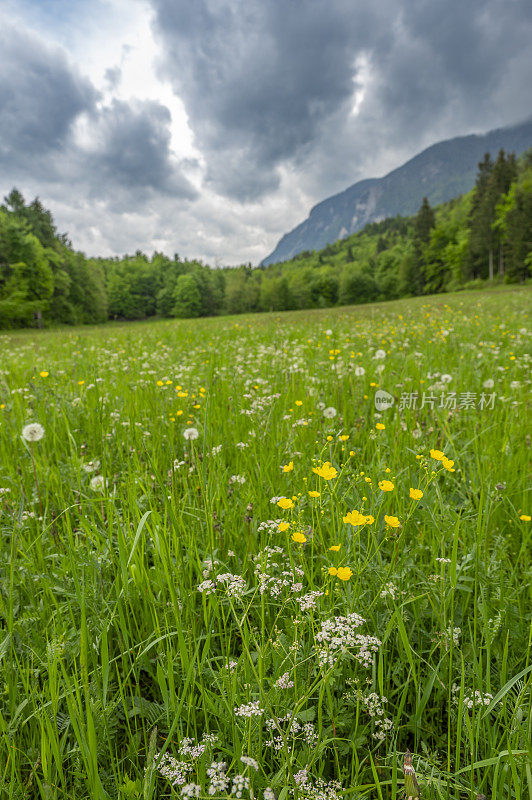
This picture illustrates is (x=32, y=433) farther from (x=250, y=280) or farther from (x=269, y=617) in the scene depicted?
(x=250, y=280)

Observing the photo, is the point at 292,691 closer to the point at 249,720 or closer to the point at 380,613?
the point at 249,720

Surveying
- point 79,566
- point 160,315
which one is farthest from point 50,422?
point 160,315

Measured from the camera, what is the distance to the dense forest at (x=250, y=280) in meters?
39.2

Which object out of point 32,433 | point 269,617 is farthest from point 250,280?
point 269,617

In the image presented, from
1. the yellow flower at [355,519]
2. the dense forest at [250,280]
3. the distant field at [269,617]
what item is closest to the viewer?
the distant field at [269,617]

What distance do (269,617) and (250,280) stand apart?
Answer: 90.7 m

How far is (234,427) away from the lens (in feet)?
9.57

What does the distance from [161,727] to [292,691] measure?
393 millimetres

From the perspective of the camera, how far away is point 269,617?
1388mm

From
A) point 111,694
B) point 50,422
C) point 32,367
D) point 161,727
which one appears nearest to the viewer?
point 161,727

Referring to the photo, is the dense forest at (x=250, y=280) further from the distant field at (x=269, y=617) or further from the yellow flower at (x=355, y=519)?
the yellow flower at (x=355, y=519)

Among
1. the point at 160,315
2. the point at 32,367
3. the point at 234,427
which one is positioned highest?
the point at 160,315

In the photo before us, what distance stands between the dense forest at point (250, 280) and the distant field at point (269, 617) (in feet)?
40.4

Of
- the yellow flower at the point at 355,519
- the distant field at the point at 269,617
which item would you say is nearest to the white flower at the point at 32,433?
the distant field at the point at 269,617
